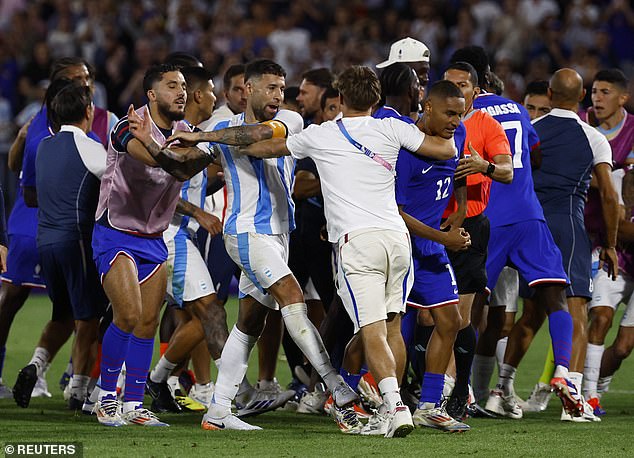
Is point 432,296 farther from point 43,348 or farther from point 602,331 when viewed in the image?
point 43,348

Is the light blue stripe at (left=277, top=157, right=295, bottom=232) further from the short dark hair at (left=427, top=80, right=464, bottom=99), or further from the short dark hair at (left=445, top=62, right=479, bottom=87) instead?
the short dark hair at (left=445, top=62, right=479, bottom=87)

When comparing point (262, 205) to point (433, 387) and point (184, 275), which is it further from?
point (433, 387)

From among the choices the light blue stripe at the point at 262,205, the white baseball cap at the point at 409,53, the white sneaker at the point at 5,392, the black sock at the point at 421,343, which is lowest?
A: the white sneaker at the point at 5,392

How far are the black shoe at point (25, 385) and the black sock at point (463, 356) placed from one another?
311 centimetres

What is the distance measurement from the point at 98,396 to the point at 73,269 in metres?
1.07

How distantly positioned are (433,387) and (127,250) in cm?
219

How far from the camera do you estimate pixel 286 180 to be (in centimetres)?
794

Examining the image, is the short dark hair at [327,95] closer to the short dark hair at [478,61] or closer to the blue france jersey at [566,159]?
the short dark hair at [478,61]

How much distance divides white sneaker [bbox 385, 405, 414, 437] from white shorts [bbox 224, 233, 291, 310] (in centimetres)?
117

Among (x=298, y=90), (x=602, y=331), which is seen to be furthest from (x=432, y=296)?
(x=298, y=90)

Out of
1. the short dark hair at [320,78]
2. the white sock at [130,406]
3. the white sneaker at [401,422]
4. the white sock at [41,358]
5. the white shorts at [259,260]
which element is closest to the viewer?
the white sneaker at [401,422]

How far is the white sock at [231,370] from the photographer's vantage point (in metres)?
7.70

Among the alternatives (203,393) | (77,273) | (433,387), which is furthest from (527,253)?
(77,273)

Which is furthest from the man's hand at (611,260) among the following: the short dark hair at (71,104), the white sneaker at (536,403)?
the short dark hair at (71,104)
